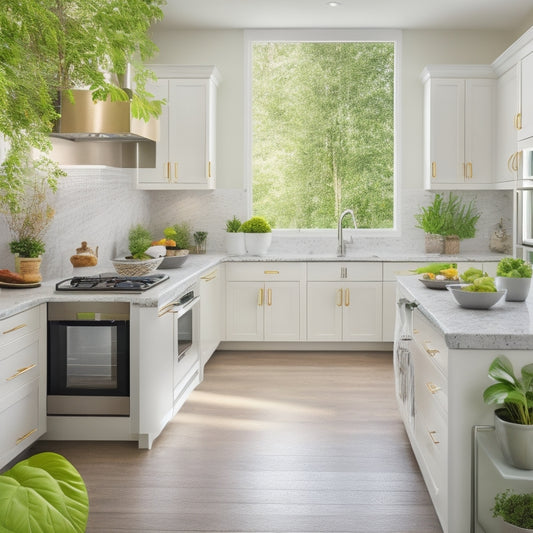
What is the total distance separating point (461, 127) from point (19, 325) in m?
4.47

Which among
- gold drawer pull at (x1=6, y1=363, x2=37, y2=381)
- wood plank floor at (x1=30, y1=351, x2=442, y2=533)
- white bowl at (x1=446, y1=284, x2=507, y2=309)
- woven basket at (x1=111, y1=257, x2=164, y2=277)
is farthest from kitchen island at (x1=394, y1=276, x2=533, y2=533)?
woven basket at (x1=111, y1=257, x2=164, y2=277)

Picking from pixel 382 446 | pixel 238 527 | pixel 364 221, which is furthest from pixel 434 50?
pixel 238 527

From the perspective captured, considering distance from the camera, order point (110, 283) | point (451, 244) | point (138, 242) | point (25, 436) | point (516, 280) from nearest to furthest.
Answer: point (516, 280) → point (25, 436) → point (110, 283) → point (138, 242) → point (451, 244)

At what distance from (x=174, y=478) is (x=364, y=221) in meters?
4.03

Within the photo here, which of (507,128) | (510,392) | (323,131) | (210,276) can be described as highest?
(323,131)

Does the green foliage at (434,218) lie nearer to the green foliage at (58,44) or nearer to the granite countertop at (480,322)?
the granite countertop at (480,322)

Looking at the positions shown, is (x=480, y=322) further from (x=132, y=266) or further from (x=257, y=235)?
(x=257, y=235)

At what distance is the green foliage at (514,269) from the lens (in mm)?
3180

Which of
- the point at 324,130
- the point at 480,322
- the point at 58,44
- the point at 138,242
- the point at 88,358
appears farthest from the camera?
the point at 324,130

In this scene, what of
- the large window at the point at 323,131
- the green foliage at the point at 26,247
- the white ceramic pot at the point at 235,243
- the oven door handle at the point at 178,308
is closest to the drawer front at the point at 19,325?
the green foliage at the point at 26,247

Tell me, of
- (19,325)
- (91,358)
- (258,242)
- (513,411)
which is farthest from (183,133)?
(513,411)

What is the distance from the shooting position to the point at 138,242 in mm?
5215

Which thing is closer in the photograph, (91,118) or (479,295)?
(479,295)

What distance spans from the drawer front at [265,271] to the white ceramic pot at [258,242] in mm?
207
